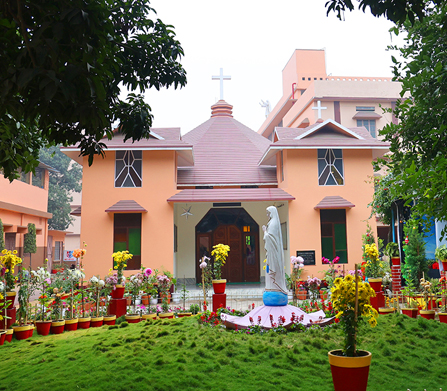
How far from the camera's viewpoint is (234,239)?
1908 cm

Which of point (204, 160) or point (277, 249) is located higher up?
point (204, 160)

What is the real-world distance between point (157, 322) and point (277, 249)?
10.2 feet

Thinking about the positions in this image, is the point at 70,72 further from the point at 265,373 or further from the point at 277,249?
the point at 277,249

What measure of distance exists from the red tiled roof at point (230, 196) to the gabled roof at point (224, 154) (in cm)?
176

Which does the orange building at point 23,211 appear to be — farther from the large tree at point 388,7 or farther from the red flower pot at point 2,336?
the large tree at point 388,7

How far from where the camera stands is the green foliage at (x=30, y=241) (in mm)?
21828

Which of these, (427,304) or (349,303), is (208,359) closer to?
(349,303)

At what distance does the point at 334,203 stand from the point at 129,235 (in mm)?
8088

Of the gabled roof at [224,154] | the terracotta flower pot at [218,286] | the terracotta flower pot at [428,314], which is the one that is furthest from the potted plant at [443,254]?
the gabled roof at [224,154]

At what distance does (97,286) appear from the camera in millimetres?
9742

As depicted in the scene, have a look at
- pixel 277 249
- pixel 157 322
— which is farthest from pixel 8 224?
pixel 277 249

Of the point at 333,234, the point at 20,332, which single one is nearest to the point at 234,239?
the point at 333,234

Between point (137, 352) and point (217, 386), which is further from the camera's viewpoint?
point (137, 352)

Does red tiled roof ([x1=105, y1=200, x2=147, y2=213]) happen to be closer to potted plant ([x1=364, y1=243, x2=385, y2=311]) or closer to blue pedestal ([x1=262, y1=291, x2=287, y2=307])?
blue pedestal ([x1=262, y1=291, x2=287, y2=307])
